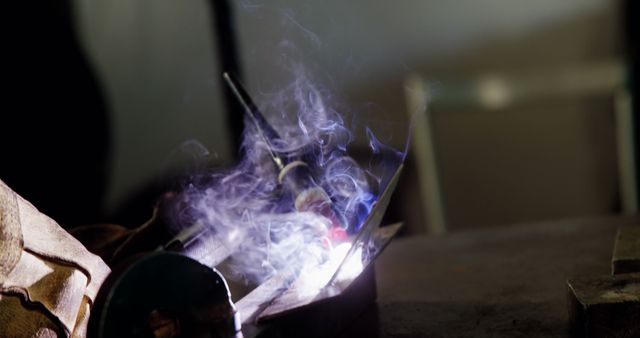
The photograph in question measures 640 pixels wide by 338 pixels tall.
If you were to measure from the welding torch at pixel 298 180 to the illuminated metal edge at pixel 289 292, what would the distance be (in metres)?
0.11

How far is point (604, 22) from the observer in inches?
176

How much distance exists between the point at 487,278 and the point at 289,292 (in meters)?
0.69

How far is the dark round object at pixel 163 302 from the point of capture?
4.10ft

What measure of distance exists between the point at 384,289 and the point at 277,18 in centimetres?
311

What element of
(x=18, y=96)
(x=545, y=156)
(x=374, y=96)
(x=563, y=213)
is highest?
(x=18, y=96)

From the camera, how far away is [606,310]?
55.7 inches

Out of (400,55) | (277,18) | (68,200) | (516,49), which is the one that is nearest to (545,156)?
(516,49)

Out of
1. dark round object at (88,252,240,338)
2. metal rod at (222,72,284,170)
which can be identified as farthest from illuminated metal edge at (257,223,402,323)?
metal rod at (222,72,284,170)

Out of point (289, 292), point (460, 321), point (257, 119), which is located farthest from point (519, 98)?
point (289, 292)

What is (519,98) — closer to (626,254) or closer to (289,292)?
(626,254)

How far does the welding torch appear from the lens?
1.86 metres

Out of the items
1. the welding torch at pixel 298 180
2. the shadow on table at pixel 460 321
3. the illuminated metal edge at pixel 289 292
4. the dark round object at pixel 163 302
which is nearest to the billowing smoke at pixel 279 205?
the welding torch at pixel 298 180

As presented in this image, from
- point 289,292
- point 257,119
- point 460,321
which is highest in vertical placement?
point 257,119

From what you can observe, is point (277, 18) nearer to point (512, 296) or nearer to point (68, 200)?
point (68, 200)
